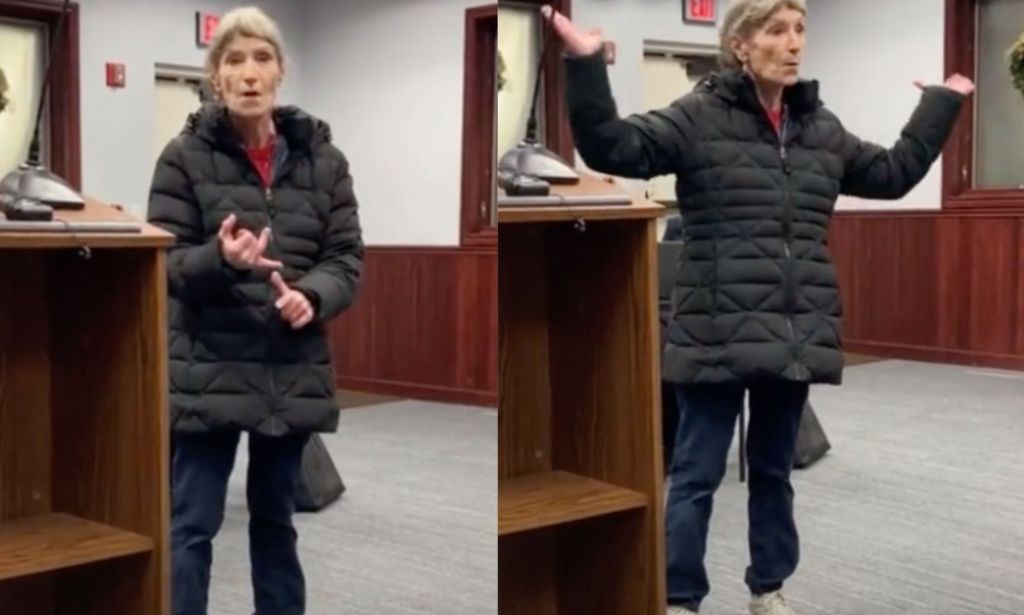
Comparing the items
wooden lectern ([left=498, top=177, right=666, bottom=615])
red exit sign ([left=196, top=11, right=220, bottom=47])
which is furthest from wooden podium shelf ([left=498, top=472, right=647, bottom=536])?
red exit sign ([left=196, top=11, right=220, bottom=47])

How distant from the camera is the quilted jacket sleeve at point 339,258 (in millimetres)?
1401

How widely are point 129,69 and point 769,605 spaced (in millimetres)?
1352

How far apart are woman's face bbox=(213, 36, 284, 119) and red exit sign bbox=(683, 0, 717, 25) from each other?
0.60 m

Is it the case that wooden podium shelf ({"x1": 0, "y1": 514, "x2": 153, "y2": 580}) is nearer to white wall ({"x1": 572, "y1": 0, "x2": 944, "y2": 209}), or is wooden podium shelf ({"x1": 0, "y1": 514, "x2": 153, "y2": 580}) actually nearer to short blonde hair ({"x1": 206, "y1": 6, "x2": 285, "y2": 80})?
short blonde hair ({"x1": 206, "y1": 6, "x2": 285, "y2": 80})

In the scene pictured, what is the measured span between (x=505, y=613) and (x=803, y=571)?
1255mm

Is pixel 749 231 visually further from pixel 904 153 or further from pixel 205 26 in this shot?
pixel 205 26

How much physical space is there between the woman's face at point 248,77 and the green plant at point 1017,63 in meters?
2.48

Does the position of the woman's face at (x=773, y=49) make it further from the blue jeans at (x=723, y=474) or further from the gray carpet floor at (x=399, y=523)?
the gray carpet floor at (x=399, y=523)

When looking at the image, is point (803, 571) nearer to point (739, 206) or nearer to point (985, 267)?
point (739, 206)

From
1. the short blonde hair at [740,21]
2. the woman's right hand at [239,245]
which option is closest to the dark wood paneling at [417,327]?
the woman's right hand at [239,245]

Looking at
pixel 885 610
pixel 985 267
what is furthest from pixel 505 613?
pixel 985 267

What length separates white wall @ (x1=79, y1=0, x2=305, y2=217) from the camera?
4.24ft

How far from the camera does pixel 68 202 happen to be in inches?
49.5

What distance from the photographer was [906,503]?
316 centimetres
